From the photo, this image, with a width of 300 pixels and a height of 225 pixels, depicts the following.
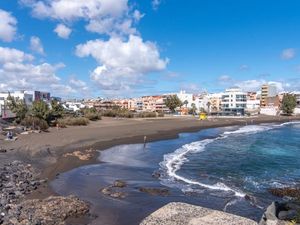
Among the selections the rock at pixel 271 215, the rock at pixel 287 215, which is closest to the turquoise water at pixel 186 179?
the rock at pixel 271 215

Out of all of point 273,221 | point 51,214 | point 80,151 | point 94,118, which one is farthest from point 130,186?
point 94,118

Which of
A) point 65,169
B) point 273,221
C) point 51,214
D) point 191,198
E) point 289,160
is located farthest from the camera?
point 289,160

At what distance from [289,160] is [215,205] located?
20.6 meters

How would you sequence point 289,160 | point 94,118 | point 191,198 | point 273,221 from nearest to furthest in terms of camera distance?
point 273,221
point 191,198
point 289,160
point 94,118

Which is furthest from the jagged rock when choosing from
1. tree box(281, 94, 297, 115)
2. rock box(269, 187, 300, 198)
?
tree box(281, 94, 297, 115)

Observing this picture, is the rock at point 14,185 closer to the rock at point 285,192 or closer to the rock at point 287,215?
the rock at point 287,215

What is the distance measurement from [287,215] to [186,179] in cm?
1506

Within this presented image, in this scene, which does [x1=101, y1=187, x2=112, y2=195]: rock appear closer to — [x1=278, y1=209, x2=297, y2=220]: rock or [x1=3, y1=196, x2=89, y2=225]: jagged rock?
[x1=3, y1=196, x2=89, y2=225]: jagged rock

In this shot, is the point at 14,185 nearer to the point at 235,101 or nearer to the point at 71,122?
the point at 71,122

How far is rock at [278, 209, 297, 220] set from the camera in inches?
424

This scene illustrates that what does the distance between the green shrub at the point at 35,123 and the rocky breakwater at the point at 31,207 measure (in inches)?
1284

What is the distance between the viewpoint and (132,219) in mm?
16547

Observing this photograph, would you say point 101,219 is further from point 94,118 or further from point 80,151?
point 94,118

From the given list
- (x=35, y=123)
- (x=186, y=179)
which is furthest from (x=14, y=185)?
(x=35, y=123)
